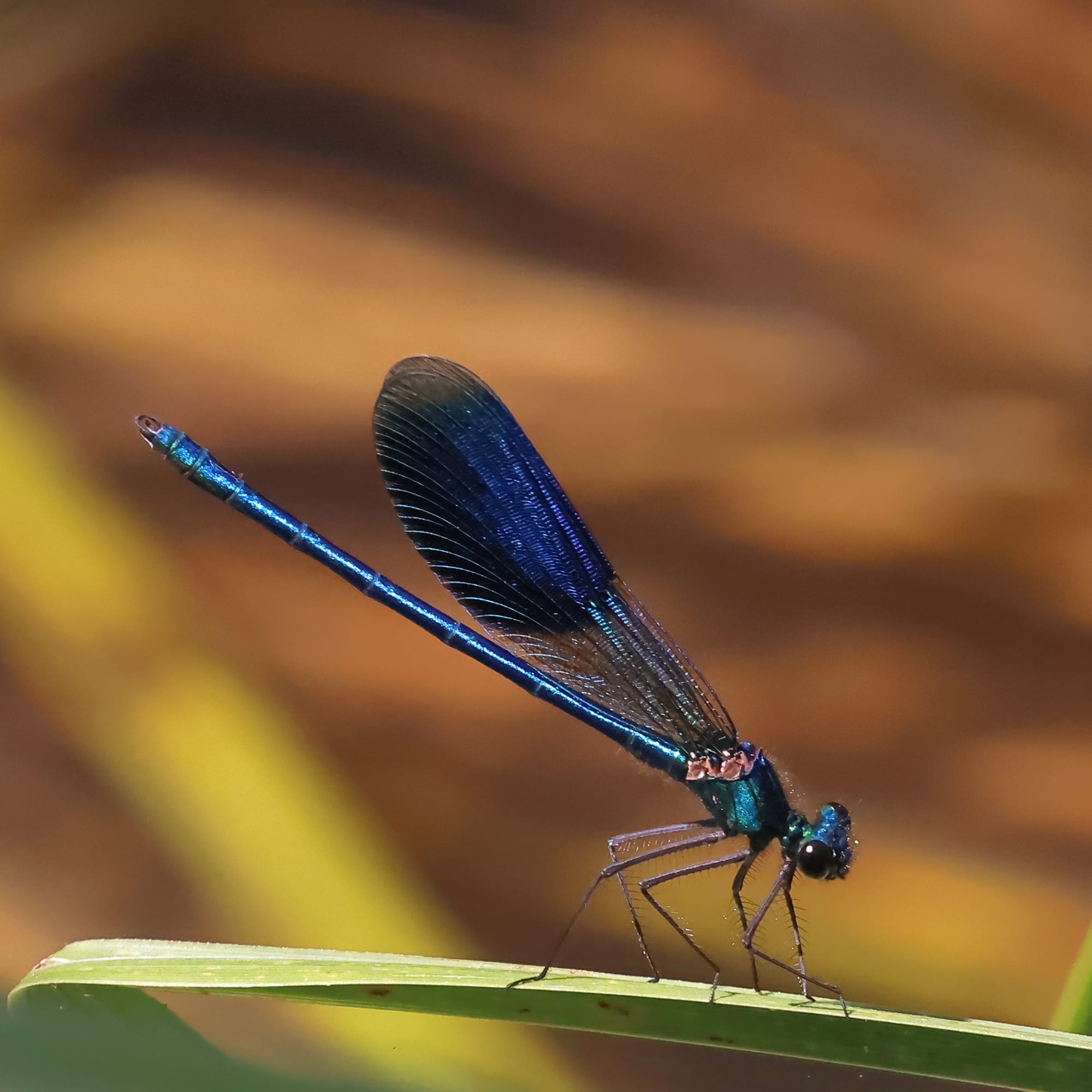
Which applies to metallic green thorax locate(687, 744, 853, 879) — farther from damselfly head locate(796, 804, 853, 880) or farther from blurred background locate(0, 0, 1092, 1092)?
blurred background locate(0, 0, 1092, 1092)

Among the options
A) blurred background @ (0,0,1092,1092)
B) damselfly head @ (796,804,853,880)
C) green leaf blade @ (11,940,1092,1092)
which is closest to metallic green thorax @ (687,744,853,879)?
damselfly head @ (796,804,853,880)

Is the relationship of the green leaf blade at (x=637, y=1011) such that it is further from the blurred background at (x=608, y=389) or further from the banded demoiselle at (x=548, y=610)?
the blurred background at (x=608, y=389)

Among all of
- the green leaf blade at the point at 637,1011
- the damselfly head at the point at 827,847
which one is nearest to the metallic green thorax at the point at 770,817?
the damselfly head at the point at 827,847

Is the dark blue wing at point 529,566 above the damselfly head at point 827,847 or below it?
above

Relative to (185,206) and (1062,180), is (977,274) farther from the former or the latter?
(185,206)

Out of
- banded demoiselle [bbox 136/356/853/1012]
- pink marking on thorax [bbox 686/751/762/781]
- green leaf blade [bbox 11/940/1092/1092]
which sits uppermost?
banded demoiselle [bbox 136/356/853/1012]

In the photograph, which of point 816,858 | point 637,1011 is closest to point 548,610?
point 816,858

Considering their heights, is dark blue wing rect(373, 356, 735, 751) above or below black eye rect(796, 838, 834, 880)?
above

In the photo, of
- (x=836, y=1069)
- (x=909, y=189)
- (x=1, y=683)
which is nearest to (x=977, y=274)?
(x=909, y=189)
